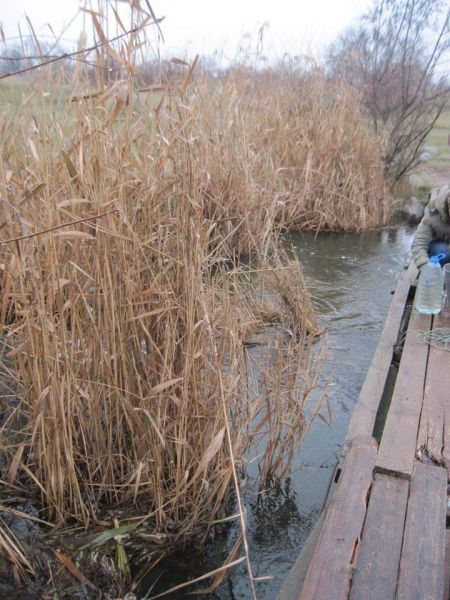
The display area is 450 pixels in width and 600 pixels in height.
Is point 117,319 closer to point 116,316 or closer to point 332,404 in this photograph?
point 116,316

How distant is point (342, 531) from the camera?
1.83m

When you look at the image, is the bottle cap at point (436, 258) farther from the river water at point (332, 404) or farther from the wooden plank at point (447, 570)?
the wooden plank at point (447, 570)

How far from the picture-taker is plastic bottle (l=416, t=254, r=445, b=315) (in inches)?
160

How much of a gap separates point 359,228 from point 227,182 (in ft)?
10.3

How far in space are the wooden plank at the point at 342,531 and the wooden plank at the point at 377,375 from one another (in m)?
0.22

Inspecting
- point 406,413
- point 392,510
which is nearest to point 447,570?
point 392,510

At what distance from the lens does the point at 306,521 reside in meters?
2.62

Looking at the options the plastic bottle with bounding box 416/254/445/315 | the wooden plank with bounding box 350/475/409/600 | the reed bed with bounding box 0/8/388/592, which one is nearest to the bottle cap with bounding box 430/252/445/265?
the plastic bottle with bounding box 416/254/445/315

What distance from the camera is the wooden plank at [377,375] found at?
Answer: 8.55ft

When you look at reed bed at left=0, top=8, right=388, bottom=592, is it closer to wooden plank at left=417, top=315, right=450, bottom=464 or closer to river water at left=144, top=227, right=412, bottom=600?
river water at left=144, top=227, right=412, bottom=600

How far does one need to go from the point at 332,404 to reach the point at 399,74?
24.2 feet

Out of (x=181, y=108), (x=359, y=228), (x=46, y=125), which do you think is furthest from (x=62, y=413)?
(x=359, y=228)

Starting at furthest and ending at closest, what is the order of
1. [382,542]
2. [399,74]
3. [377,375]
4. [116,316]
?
1. [399,74]
2. [377,375]
3. [116,316]
4. [382,542]

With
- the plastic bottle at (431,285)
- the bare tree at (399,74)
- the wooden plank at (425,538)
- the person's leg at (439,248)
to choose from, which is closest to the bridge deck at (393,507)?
the wooden plank at (425,538)
